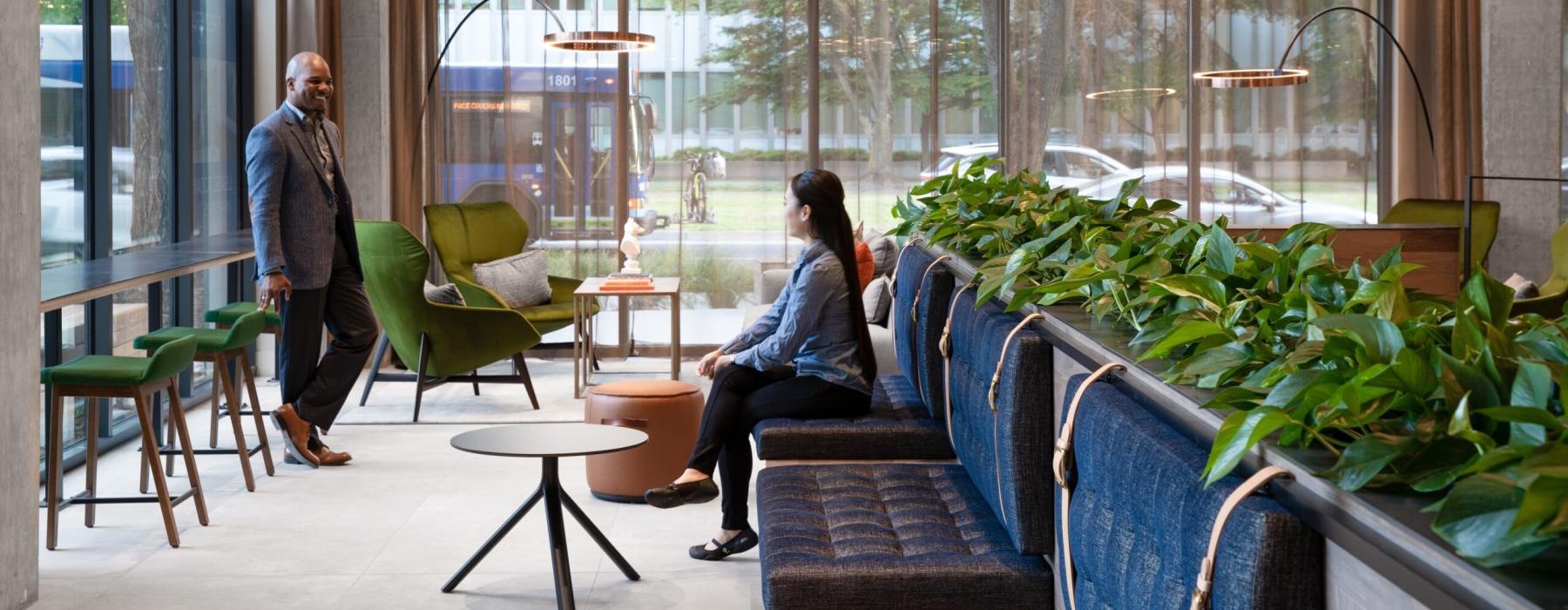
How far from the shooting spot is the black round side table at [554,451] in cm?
366

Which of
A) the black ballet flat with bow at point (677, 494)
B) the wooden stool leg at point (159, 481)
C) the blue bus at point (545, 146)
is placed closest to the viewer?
the black ballet flat with bow at point (677, 494)

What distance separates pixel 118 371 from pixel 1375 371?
387 centimetres

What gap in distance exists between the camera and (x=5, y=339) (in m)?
3.56

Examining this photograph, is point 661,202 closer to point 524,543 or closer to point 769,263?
point 769,263

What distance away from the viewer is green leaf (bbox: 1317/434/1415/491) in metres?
1.17

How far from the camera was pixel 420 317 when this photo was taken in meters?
6.70

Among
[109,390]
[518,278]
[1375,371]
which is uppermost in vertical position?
[1375,371]

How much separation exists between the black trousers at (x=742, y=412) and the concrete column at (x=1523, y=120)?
17.9 ft

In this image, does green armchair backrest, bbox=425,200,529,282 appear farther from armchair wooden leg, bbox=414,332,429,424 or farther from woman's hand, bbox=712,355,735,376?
woman's hand, bbox=712,355,735,376

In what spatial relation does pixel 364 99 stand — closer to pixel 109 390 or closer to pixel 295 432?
pixel 295 432

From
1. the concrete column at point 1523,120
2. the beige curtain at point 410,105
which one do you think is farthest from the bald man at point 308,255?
the concrete column at point 1523,120

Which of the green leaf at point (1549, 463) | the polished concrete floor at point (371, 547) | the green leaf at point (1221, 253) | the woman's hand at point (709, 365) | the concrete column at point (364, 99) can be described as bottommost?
the polished concrete floor at point (371, 547)

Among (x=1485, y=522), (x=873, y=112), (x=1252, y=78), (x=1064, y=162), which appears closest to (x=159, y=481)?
(x=1485, y=522)

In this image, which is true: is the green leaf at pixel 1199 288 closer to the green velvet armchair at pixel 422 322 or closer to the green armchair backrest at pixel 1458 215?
the green velvet armchair at pixel 422 322
